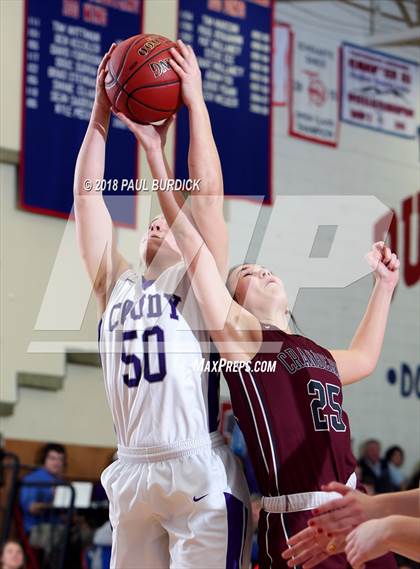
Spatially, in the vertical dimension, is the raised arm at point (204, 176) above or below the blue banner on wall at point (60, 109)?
below

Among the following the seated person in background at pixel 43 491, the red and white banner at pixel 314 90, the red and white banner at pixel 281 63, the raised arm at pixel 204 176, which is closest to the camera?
the raised arm at pixel 204 176

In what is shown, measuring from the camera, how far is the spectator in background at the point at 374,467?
9.56 meters

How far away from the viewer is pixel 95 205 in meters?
3.98

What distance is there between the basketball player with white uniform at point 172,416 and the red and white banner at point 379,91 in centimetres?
789

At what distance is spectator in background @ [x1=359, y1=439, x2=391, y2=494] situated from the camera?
31.4ft

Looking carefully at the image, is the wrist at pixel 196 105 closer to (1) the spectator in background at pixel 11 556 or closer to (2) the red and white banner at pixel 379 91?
(1) the spectator in background at pixel 11 556

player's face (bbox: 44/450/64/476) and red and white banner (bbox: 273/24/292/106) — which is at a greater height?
red and white banner (bbox: 273/24/292/106)

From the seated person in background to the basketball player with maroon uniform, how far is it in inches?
124

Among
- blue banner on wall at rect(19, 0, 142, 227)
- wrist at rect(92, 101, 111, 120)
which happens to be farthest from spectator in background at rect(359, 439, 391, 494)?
wrist at rect(92, 101, 111, 120)

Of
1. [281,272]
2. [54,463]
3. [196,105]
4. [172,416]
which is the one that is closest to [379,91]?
[281,272]

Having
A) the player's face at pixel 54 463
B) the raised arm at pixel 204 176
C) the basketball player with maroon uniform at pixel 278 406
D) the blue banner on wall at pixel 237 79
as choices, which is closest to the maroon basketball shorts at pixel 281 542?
the basketball player with maroon uniform at pixel 278 406

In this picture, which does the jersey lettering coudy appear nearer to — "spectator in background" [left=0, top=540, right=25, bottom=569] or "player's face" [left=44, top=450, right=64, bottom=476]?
"spectator in background" [left=0, top=540, right=25, bottom=569]

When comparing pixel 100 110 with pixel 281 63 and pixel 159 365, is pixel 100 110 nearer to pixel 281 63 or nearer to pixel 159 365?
pixel 159 365

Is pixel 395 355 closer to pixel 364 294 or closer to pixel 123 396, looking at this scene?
pixel 364 294
